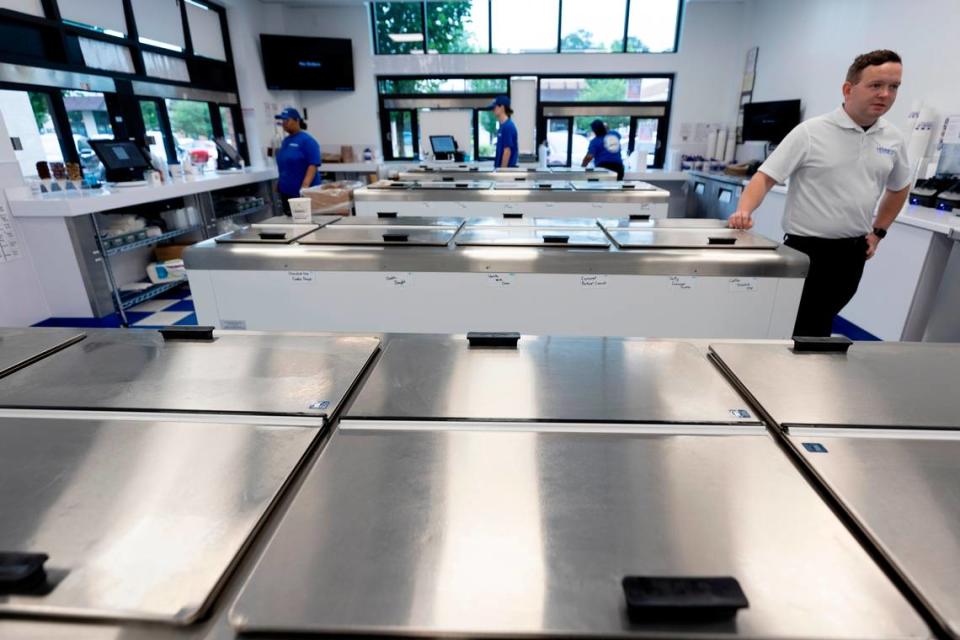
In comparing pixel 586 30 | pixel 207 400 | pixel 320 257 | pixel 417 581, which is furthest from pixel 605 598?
pixel 586 30

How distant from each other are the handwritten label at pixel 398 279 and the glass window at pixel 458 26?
633 centimetres

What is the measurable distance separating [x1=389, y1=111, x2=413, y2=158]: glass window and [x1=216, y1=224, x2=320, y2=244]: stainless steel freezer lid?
5769mm

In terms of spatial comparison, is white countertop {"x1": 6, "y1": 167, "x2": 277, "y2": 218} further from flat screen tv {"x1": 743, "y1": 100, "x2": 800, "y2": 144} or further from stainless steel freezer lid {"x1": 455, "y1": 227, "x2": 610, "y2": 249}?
flat screen tv {"x1": 743, "y1": 100, "x2": 800, "y2": 144}

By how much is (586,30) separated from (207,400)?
7.78 m

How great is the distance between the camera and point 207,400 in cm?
84

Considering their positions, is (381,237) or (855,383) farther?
(381,237)

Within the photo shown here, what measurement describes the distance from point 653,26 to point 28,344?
8.06 m

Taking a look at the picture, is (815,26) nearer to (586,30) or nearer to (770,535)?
(586,30)

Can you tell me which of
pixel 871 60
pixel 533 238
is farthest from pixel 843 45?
pixel 533 238

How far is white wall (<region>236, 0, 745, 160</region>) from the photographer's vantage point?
22.5 feet

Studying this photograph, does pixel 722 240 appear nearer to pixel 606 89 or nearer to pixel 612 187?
pixel 612 187

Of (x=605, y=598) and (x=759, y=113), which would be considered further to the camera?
(x=759, y=113)

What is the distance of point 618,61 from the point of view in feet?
23.0

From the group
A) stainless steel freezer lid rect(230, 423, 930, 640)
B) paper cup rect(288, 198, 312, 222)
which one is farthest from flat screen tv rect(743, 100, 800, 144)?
stainless steel freezer lid rect(230, 423, 930, 640)
